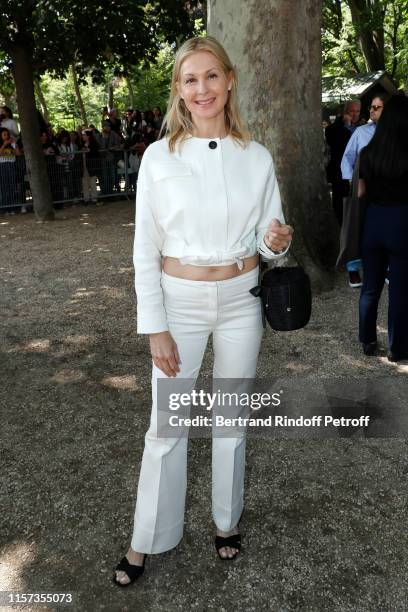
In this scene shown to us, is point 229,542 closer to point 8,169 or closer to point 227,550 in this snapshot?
point 227,550

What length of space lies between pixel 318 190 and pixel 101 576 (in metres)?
5.43

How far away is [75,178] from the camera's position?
1499 cm

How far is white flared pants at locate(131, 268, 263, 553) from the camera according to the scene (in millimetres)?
2434

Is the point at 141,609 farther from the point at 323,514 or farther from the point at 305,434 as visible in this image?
the point at 305,434

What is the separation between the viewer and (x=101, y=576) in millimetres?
2717

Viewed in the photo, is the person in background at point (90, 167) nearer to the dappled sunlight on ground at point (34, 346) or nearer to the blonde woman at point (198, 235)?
the dappled sunlight on ground at point (34, 346)

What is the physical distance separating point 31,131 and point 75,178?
278 cm

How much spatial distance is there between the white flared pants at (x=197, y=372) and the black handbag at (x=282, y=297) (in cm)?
4

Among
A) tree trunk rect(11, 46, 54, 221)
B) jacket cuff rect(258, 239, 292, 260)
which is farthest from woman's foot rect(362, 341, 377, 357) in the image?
tree trunk rect(11, 46, 54, 221)

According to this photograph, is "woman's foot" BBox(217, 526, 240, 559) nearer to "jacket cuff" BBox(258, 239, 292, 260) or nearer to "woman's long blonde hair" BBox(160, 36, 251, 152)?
"jacket cuff" BBox(258, 239, 292, 260)

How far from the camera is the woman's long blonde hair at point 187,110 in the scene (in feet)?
7.50

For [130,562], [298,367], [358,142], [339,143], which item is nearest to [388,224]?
[298,367]

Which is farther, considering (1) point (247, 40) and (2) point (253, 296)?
(1) point (247, 40)

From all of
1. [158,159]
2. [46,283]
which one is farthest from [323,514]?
[46,283]
